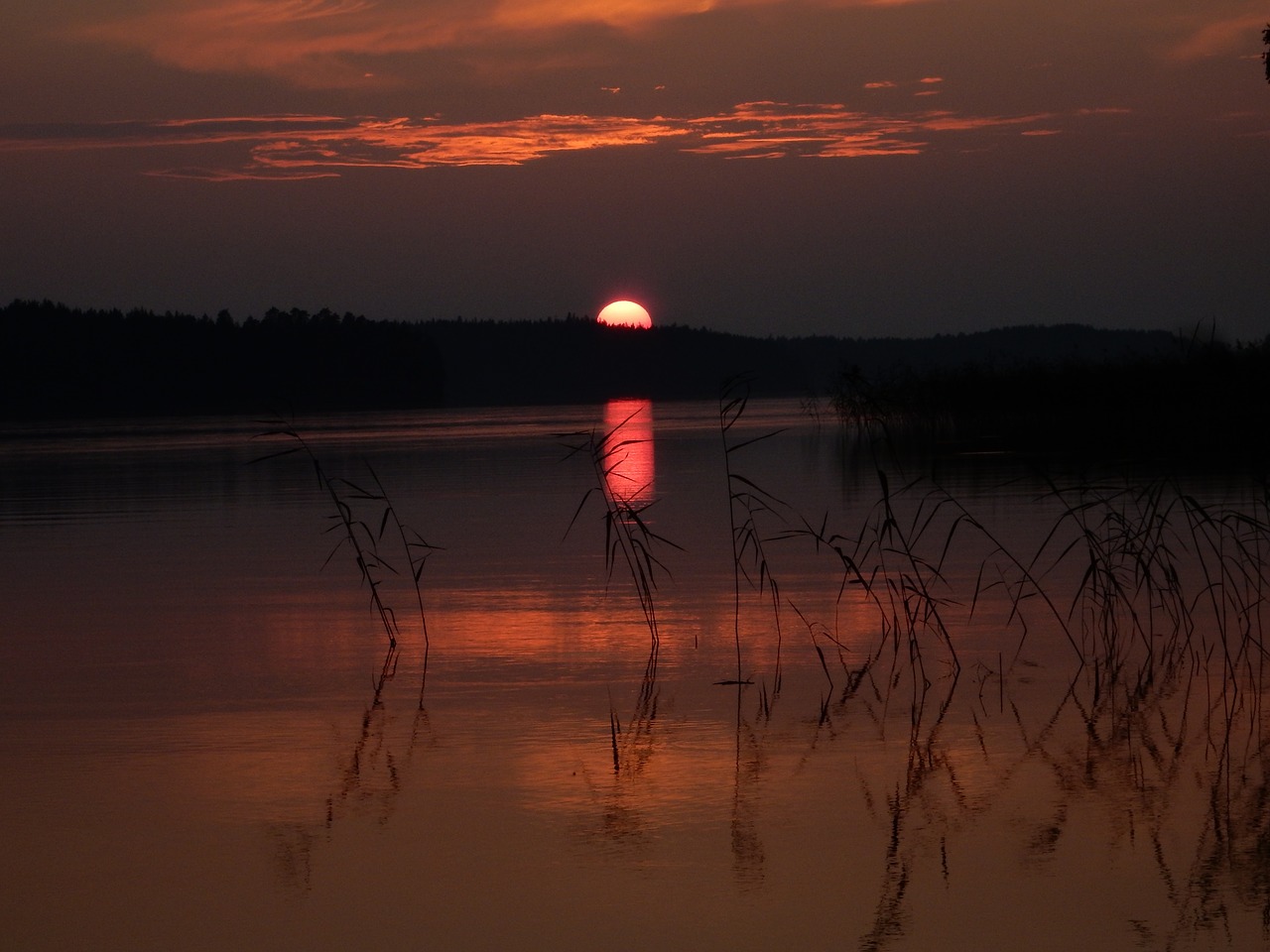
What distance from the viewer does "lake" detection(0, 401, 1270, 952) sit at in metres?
3.88

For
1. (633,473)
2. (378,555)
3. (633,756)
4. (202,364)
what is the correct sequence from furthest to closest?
1. (202,364)
2. (633,473)
3. (378,555)
4. (633,756)

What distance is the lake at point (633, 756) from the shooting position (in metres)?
3.88

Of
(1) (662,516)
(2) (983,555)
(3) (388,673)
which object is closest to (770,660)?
(3) (388,673)

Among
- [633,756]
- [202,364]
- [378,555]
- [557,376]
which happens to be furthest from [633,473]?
[557,376]

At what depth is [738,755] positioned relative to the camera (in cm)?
539

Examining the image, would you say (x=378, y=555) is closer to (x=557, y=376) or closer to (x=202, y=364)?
(x=202, y=364)

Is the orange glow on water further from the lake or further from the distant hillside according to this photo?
the distant hillside

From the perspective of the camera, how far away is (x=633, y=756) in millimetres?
5379

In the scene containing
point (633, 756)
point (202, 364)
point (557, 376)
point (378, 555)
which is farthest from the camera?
point (557, 376)

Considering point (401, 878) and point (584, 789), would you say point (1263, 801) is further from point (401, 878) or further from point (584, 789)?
point (401, 878)

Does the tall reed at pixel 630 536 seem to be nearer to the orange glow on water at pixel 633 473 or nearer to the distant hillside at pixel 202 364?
the orange glow on water at pixel 633 473

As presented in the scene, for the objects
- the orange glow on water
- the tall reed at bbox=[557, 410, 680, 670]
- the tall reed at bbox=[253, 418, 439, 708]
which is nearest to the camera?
the tall reed at bbox=[253, 418, 439, 708]

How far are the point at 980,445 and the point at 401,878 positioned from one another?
Answer: 2155cm

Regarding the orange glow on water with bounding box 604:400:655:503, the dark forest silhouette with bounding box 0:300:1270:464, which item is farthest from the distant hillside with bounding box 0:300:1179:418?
the orange glow on water with bounding box 604:400:655:503
